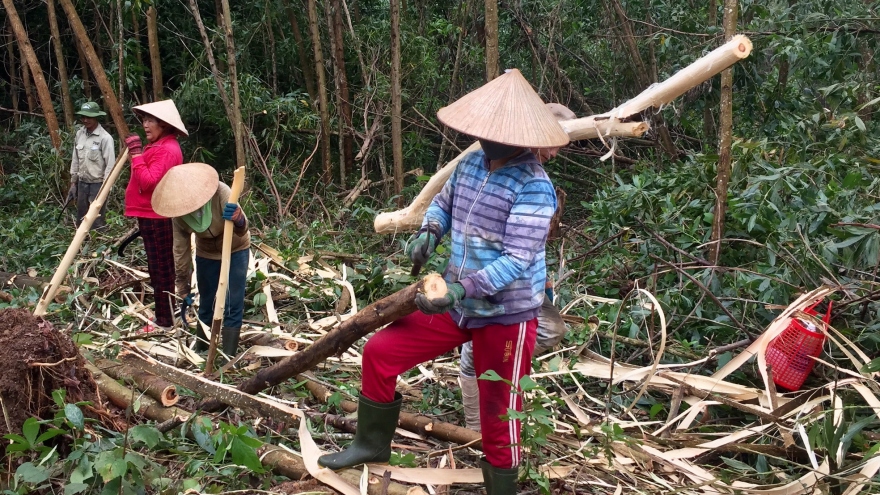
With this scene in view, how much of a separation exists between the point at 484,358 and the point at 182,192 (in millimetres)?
2020

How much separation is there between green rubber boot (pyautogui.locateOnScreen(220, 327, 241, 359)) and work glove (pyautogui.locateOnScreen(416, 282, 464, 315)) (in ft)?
7.66

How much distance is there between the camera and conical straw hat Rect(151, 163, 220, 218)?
13.3 ft

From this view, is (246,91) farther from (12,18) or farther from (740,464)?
(740,464)

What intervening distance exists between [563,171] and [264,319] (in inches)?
241

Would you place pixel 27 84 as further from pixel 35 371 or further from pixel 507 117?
pixel 507 117

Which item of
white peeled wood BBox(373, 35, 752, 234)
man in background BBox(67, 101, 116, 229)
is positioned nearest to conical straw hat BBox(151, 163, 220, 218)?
white peeled wood BBox(373, 35, 752, 234)

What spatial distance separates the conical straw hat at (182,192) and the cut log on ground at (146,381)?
86 centimetres

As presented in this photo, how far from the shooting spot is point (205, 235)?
15.0 ft

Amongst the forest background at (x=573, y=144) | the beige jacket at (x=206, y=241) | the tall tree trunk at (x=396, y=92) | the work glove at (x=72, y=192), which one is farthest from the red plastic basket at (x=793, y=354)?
the work glove at (x=72, y=192)

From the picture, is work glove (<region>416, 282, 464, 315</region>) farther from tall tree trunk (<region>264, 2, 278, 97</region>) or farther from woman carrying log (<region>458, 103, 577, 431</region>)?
tall tree trunk (<region>264, 2, 278, 97</region>)

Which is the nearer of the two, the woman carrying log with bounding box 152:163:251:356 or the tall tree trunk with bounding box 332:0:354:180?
the woman carrying log with bounding box 152:163:251:356

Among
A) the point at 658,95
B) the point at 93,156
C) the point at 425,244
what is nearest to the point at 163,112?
the point at 425,244

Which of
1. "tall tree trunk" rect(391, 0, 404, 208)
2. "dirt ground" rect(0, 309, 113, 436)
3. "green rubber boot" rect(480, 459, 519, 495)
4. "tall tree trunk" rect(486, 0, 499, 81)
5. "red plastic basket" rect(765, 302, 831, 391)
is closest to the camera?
"green rubber boot" rect(480, 459, 519, 495)

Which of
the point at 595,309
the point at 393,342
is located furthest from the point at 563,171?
the point at 393,342
